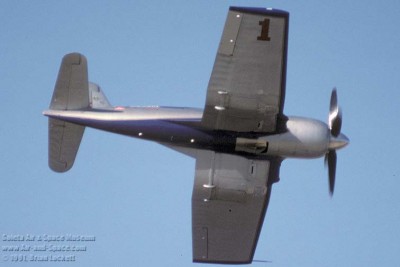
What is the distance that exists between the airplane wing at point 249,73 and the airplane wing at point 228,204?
5.27 ft

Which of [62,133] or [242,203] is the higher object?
[62,133]

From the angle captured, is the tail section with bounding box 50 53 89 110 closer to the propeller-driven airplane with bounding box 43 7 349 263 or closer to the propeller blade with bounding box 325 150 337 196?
the propeller-driven airplane with bounding box 43 7 349 263

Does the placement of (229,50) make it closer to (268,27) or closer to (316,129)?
(268,27)

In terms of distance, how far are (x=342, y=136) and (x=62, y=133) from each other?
881 centimetres

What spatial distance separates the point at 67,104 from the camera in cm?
2045

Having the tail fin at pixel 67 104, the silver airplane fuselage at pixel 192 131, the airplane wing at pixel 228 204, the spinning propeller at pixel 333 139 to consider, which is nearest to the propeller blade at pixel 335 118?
the spinning propeller at pixel 333 139

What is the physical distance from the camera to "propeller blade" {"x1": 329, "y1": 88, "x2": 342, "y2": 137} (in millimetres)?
21136

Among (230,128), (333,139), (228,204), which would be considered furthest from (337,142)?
(228,204)

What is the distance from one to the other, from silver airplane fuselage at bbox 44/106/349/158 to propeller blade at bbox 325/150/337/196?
0.91m

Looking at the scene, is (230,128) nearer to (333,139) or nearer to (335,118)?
(333,139)

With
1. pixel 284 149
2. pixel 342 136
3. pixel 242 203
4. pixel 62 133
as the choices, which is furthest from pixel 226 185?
pixel 62 133

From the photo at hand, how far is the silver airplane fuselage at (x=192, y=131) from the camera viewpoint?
20406 millimetres

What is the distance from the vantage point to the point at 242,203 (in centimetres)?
2234

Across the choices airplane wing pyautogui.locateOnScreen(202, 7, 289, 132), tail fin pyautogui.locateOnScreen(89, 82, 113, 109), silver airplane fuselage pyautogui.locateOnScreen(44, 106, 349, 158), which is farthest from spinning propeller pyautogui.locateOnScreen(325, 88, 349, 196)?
tail fin pyautogui.locateOnScreen(89, 82, 113, 109)
